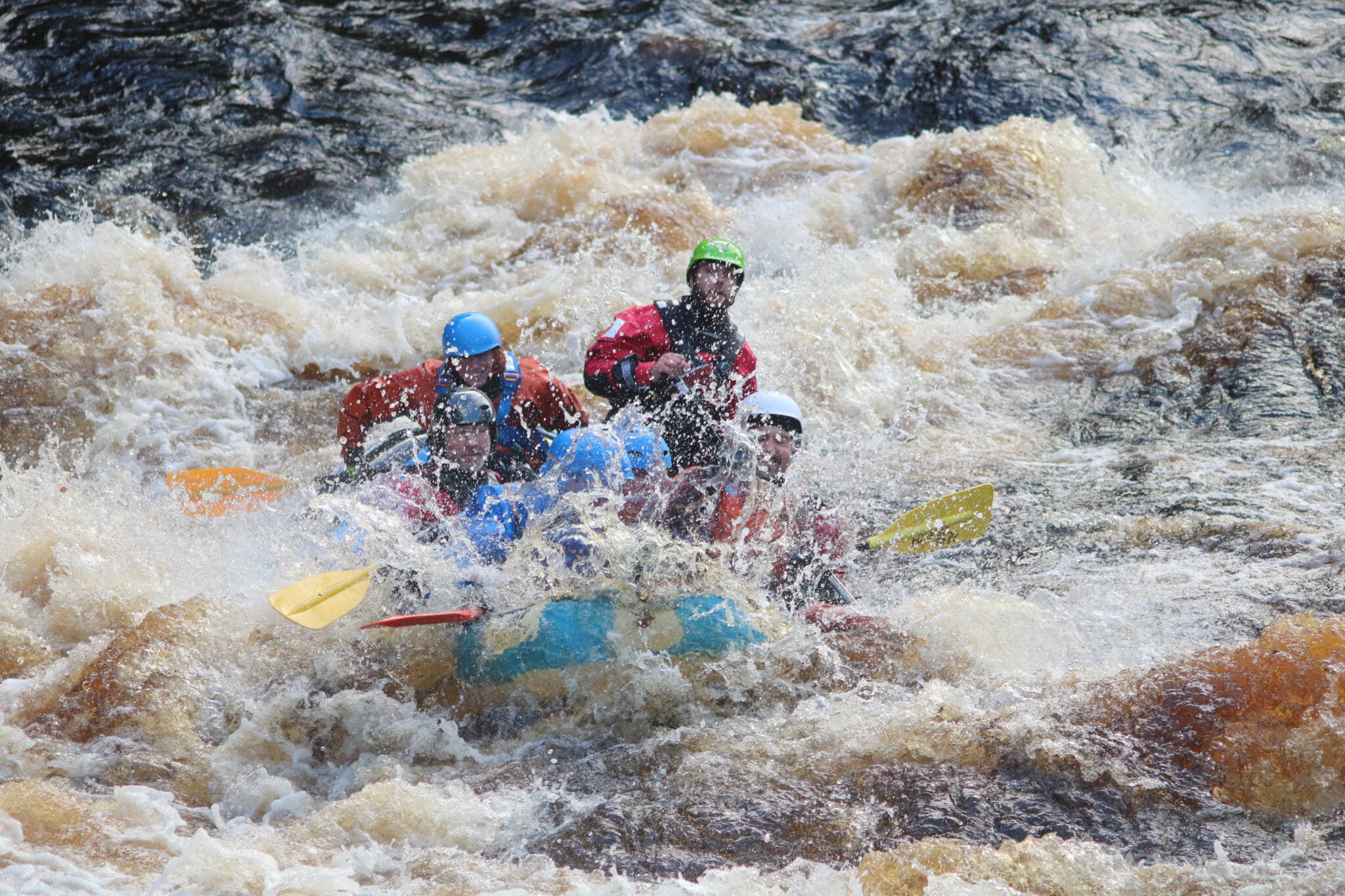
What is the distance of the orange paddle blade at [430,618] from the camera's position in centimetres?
373

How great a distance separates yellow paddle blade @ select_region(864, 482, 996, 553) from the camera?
15.5 ft

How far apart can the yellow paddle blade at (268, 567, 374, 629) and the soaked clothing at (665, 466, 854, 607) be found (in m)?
1.17

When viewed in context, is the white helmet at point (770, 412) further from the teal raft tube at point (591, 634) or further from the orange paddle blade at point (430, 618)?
the orange paddle blade at point (430, 618)

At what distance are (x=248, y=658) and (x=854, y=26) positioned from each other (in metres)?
9.97

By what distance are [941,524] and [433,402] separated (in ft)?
7.70

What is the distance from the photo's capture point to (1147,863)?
3.02 meters

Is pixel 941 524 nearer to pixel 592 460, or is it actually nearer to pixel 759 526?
pixel 759 526

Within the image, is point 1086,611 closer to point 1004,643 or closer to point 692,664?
point 1004,643

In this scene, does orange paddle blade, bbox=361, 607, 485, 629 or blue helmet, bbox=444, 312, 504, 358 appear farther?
blue helmet, bbox=444, 312, 504, 358

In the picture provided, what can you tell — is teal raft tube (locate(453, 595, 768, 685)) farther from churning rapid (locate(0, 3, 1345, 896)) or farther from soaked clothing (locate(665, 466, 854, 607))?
soaked clothing (locate(665, 466, 854, 607))

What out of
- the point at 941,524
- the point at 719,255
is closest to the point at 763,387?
the point at 719,255

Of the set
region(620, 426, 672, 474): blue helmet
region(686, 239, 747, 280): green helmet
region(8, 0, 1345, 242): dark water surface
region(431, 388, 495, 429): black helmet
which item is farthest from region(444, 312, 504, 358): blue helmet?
region(8, 0, 1345, 242): dark water surface

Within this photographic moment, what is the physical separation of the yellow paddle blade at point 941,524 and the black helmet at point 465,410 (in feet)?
5.83

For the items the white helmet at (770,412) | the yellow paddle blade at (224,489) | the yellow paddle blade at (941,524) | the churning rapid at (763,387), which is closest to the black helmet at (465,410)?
the churning rapid at (763,387)
